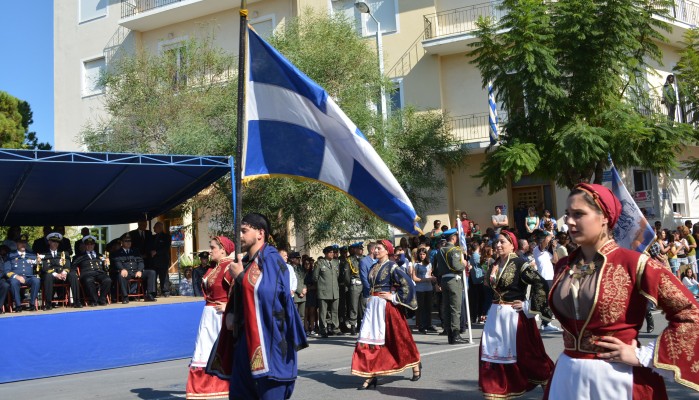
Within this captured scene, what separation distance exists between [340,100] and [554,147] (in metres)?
5.70

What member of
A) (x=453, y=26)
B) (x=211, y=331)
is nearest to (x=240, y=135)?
(x=211, y=331)

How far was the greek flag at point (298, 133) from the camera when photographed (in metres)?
7.40

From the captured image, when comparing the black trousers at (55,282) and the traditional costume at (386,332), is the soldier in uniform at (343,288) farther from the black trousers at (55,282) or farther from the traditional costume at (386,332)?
the traditional costume at (386,332)

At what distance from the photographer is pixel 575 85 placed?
→ 19422 mm

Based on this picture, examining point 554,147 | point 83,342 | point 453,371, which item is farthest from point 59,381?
point 554,147

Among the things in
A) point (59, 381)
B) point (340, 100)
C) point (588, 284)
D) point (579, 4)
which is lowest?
point (59, 381)

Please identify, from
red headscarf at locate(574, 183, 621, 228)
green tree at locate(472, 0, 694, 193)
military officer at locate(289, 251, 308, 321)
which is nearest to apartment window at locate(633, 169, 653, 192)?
green tree at locate(472, 0, 694, 193)

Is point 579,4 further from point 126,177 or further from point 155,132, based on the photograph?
point 155,132

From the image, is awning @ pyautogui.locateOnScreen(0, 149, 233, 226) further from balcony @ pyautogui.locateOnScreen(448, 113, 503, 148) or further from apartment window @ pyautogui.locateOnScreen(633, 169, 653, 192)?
apartment window @ pyautogui.locateOnScreen(633, 169, 653, 192)

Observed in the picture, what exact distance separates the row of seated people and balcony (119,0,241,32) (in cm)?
1653

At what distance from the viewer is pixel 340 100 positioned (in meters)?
20.1

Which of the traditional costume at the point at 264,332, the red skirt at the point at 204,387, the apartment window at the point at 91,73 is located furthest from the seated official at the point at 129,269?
the apartment window at the point at 91,73

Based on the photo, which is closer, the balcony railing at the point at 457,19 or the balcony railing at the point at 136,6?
the balcony railing at the point at 457,19

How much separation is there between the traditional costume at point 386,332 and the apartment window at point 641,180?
60.5ft
